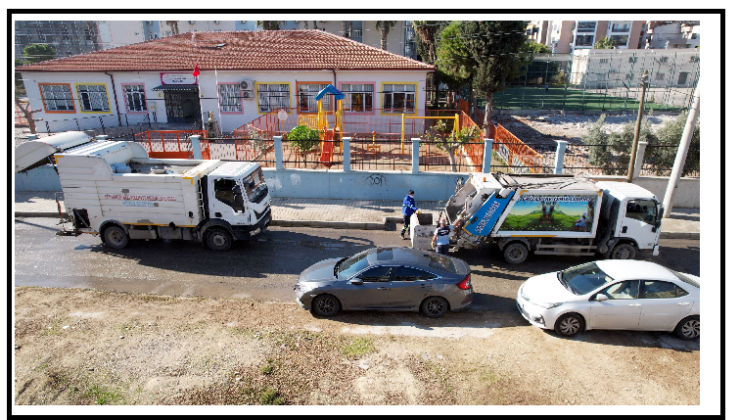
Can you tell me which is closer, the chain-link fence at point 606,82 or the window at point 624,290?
the window at point 624,290

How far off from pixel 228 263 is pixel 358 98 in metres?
16.6

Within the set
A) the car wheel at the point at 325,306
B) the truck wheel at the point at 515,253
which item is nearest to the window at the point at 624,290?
the truck wheel at the point at 515,253

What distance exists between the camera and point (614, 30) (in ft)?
233

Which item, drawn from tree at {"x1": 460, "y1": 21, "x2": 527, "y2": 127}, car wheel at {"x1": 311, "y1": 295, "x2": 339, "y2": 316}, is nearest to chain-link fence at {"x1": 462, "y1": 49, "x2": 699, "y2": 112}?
tree at {"x1": 460, "y1": 21, "x2": 527, "y2": 127}

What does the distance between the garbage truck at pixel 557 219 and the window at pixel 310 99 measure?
15.9 m

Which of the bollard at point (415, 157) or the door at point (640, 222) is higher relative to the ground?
the bollard at point (415, 157)

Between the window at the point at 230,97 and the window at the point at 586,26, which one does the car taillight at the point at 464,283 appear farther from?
the window at the point at 586,26

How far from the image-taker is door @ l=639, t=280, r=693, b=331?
7.72 metres

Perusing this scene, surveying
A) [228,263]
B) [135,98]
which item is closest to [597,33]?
[135,98]

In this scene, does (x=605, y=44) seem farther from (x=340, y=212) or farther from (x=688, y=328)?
(x=688, y=328)

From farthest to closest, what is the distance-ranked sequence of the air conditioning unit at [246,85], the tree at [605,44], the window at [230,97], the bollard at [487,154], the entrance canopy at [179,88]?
1. the tree at [605,44]
2. the window at [230,97]
3. the entrance canopy at [179,88]
4. the air conditioning unit at [246,85]
5. the bollard at [487,154]

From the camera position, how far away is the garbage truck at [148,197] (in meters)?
11.1

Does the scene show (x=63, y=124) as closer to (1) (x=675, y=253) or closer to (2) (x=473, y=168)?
(2) (x=473, y=168)

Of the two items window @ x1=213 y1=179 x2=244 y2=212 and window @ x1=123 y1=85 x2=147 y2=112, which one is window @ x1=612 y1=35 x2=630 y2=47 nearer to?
window @ x1=123 y1=85 x2=147 y2=112
